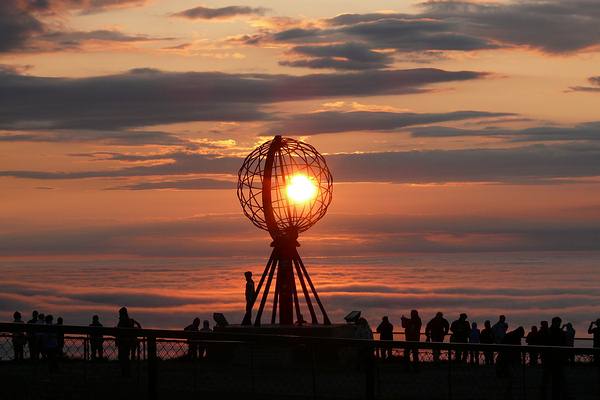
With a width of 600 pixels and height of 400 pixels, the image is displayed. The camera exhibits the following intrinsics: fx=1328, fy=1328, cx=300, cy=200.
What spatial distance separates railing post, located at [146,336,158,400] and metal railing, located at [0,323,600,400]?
0.01m

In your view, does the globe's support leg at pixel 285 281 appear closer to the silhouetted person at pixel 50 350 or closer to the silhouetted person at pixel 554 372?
the silhouetted person at pixel 50 350

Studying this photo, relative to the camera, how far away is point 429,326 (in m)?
38.0

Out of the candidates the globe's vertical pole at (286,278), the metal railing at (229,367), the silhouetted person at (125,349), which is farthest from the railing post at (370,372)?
the globe's vertical pole at (286,278)

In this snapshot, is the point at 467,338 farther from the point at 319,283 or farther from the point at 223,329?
the point at 319,283

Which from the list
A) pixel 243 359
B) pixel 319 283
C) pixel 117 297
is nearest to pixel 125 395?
pixel 243 359

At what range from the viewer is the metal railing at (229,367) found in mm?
16109

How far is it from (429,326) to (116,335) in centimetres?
2198

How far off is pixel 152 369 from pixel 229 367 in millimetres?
2743

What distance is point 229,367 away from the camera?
19453mm

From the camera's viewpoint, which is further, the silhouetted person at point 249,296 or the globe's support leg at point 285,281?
the globe's support leg at point 285,281

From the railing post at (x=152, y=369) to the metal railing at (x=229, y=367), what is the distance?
13 mm

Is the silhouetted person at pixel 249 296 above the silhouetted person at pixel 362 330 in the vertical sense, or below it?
above

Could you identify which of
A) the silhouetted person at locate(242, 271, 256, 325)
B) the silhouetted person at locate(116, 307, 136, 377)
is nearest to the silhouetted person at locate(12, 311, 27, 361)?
the silhouetted person at locate(116, 307, 136, 377)

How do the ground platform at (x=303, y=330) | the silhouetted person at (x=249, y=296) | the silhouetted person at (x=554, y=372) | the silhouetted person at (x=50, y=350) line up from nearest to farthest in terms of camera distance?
the silhouetted person at (x=554, y=372) → the silhouetted person at (x=50, y=350) → the ground platform at (x=303, y=330) → the silhouetted person at (x=249, y=296)
